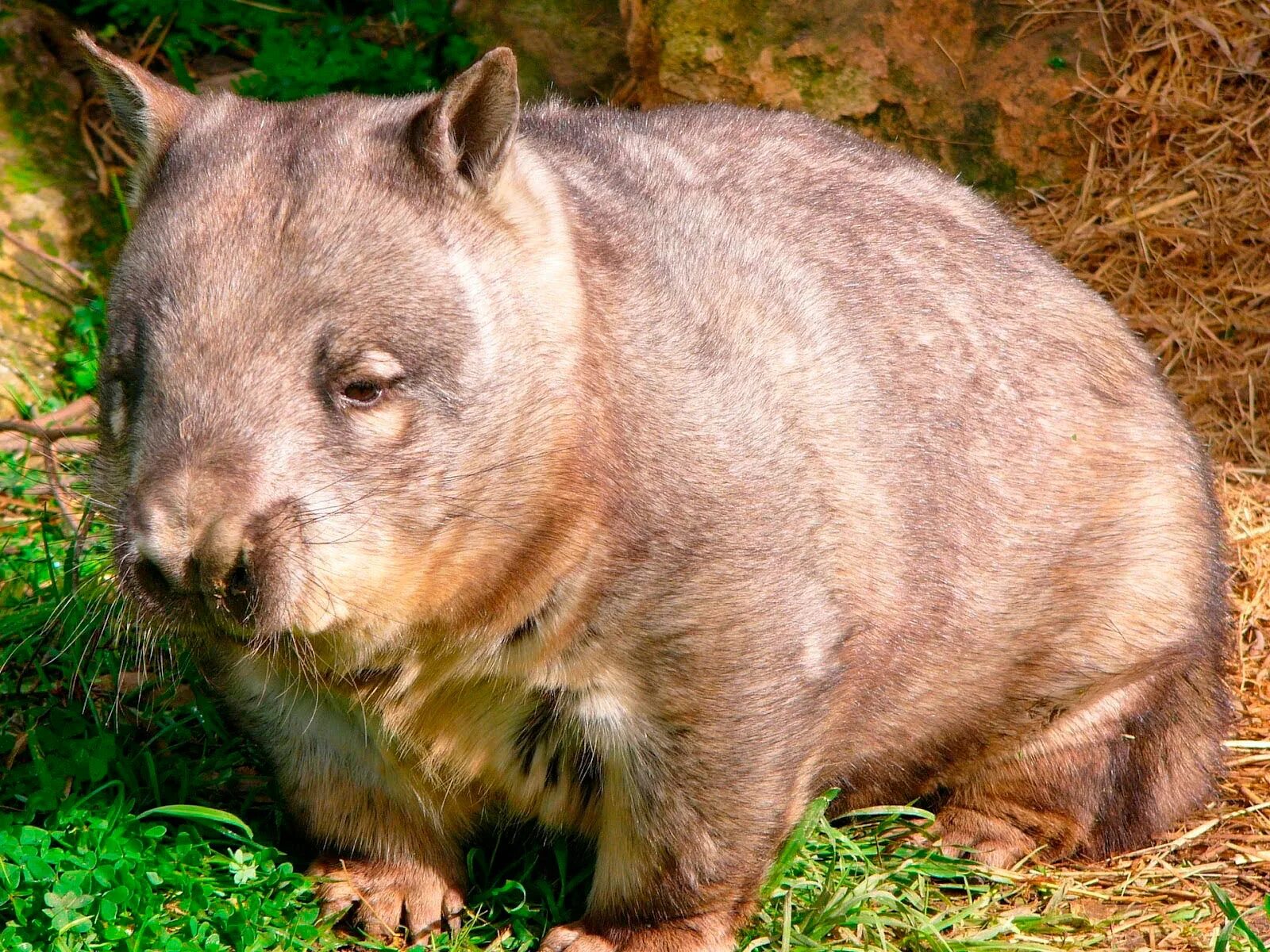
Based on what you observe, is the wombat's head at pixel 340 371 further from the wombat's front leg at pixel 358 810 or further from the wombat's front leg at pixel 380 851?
the wombat's front leg at pixel 380 851

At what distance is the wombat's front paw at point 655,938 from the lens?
3490mm

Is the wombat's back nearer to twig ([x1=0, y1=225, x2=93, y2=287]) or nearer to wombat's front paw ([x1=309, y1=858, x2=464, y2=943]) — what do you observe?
wombat's front paw ([x1=309, y1=858, x2=464, y2=943])

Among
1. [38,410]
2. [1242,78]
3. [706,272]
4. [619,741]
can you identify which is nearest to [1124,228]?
[1242,78]

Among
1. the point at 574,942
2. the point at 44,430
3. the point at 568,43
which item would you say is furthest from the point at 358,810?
the point at 568,43

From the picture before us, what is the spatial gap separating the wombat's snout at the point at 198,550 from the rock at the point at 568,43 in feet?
13.9

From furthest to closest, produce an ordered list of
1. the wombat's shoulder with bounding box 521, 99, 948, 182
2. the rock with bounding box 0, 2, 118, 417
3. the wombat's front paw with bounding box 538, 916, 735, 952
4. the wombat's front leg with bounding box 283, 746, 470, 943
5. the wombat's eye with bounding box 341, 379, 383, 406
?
→ the rock with bounding box 0, 2, 118, 417 → the wombat's shoulder with bounding box 521, 99, 948, 182 → the wombat's front leg with bounding box 283, 746, 470, 943 → the wombat's front paw with bounding box 538, 916, 735, 952 → the wombat's eye with bounding box 341, 379, 383, 406

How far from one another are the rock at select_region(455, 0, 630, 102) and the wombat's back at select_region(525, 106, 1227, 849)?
2.40 meters

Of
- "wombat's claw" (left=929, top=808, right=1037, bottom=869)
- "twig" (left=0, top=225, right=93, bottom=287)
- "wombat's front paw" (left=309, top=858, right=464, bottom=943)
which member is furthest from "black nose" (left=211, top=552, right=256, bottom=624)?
"twig" (left=0, top=225, right=93, bottom=287)

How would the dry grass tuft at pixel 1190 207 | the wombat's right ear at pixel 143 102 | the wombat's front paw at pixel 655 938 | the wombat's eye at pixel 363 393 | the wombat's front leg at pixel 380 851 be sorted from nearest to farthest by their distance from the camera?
1. the wombat's eye at pixel 363 393
2. the wombat's right ear at pixel 143 102
3. the wombat's front paw at pixel 655 938
4. the wombat's front leg at pixel 380 851
5. the dry grass tuft at pixel 1190 207

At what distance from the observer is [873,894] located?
3621mm

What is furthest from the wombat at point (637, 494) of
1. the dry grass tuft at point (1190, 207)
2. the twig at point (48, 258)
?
the twig at point (48, 258)

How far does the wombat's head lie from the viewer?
8.82ft

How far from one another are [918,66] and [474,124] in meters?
3.58

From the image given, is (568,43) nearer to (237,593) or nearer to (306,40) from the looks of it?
(306,40)
